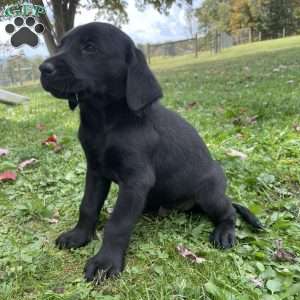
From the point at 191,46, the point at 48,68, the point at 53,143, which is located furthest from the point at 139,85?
the point at 191,46

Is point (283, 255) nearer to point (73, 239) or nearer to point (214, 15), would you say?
point (73, 239)

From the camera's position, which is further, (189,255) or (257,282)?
(189,255)

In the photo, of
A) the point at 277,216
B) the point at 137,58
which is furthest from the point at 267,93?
the point at 137,58

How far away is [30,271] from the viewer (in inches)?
98.3

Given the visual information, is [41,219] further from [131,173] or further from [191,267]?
[191,267]

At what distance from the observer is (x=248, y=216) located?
3039mm

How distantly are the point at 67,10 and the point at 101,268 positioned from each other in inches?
567

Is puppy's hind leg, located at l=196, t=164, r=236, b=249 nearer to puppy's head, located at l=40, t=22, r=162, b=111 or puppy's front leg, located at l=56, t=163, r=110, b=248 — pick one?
puppy's front leg, located at l=56, t=163, r=110, b=248

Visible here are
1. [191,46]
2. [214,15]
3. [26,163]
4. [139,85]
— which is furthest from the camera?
[214,15]

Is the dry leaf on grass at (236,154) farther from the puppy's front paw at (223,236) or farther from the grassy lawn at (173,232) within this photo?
the puppy's front paw at (223,236)

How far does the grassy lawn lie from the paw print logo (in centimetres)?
170

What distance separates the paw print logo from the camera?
689 centimetres

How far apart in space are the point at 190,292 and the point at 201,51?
39890mm

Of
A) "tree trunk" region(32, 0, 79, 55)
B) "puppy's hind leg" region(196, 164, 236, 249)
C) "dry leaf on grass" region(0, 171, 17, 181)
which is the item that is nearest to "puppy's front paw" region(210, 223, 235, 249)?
"puppy's hind leg" region(196, 164, 236, 249)
